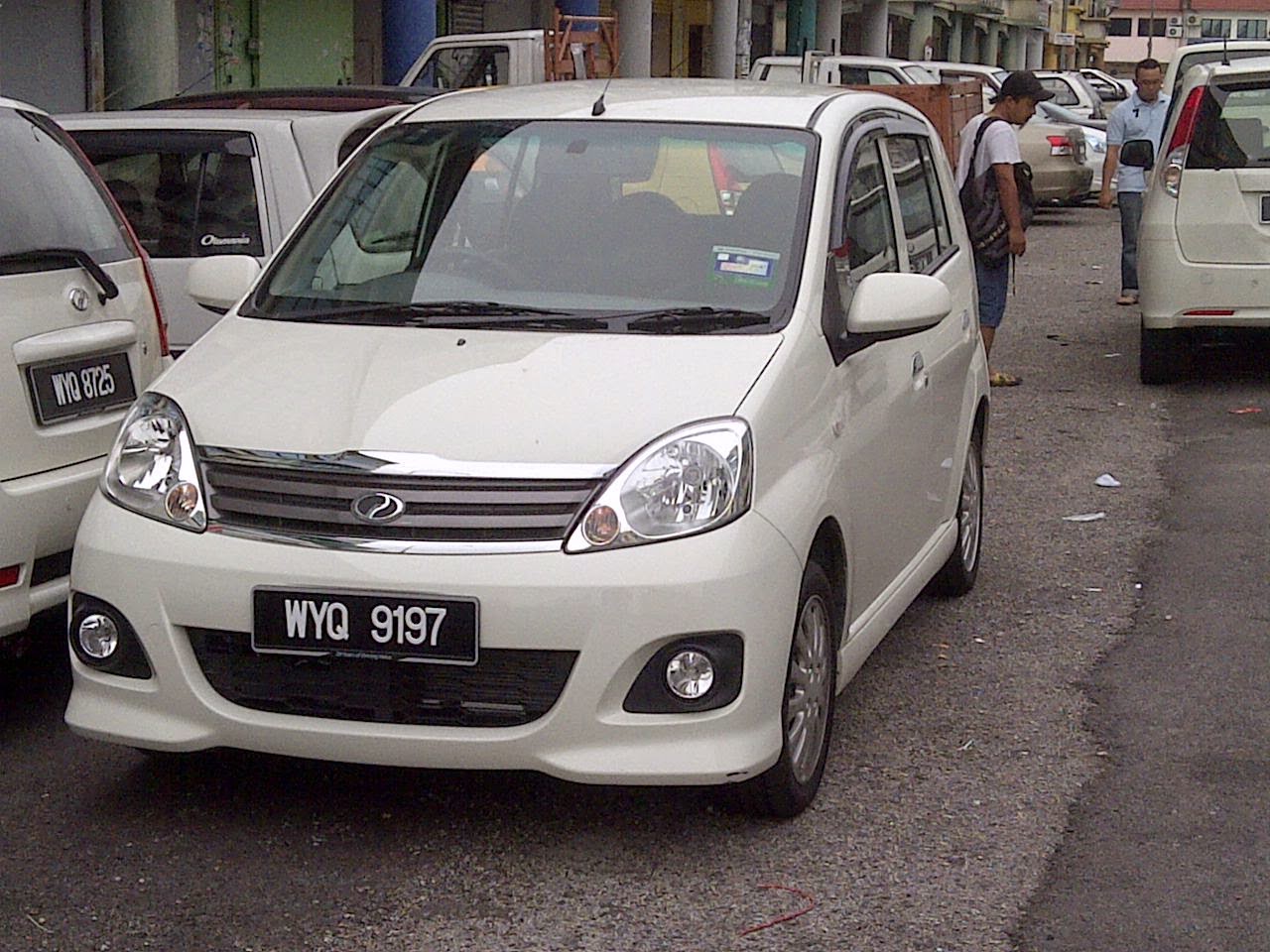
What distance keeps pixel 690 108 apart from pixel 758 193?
44 centimetres

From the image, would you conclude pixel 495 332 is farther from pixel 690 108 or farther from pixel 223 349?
pixel 690 108

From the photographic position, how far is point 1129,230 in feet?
49.0

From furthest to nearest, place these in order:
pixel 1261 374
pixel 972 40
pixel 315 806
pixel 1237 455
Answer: pixel 972 40 → pixel 1261 374 → pixel 1237 455 → pixel 315 806

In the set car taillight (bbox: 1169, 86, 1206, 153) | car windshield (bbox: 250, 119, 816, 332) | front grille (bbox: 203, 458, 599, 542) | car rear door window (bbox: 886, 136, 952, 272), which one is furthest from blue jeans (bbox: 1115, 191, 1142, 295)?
front grille (bbox: 203, 458, 599, 542)

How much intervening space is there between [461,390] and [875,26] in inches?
1763

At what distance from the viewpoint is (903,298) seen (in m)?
5.07

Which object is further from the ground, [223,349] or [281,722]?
[223,349]

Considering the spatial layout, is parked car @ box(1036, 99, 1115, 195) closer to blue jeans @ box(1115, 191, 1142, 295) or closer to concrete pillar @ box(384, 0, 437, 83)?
concrete pillar @ box(384, 0, 437, 83)

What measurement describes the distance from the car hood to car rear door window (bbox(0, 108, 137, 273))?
732 mm

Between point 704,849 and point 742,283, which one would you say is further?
point 742,283

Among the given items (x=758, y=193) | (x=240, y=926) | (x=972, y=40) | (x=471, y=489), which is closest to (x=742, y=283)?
(x=758, y=193)

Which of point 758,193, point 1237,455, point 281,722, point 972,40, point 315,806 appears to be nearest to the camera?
point 281,722

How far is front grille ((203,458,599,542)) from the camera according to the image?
4.28 metres

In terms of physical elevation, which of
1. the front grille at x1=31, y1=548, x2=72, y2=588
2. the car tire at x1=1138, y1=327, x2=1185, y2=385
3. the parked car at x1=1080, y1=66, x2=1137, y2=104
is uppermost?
the front grille at x1=31, y1=548, x2=72, y2=588
